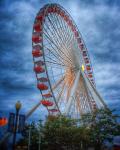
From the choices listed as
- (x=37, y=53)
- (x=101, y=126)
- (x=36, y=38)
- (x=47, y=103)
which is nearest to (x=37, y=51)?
(x=37, y=53)

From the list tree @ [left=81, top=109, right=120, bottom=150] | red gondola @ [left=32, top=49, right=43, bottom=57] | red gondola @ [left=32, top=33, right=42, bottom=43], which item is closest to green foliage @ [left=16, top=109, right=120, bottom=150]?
tree @ [left=81, top=109, right=120, bottom=150]

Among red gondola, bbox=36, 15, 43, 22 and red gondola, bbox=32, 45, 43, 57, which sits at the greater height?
red gondola, bbox=36, 15, 43, 22

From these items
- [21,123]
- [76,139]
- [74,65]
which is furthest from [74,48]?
[21,123]

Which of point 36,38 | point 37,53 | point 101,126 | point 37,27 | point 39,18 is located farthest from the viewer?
point 101,126

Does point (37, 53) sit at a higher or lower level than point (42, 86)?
higher

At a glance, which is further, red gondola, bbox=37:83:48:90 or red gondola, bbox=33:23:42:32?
red gondola, bbox=33:23:42:32

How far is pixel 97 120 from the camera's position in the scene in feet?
132

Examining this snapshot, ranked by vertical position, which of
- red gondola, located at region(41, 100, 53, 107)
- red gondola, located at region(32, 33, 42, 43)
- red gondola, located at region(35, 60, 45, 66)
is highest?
red gondola, located at region(32, 33, 42, 43)

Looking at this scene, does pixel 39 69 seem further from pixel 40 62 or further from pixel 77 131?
pixel 77 131

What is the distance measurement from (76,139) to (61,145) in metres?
2.05

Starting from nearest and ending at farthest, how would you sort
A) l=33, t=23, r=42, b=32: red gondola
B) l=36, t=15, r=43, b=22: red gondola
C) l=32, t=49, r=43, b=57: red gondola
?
l=32, t=49, r=43, b=57: red gondola < l=33, t=23, r=42, b=32: red gondola < l=36, t=15, r=43, b=22: red gondola

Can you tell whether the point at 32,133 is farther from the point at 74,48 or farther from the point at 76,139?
the point at 74,48

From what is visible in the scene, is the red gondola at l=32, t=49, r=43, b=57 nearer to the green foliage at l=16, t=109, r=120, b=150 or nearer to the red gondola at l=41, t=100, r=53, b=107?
the red gondola at l=41, t=100, r=53, b=107

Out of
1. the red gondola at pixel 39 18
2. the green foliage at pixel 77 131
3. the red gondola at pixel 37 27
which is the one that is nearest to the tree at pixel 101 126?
the green foliage at pixel 77 131
